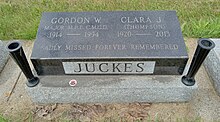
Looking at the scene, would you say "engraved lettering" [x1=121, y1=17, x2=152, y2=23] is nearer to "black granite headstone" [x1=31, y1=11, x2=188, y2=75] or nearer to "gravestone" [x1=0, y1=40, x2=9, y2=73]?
"black granite headstone" [x1=31, y1=11, x2=188, y2=75]

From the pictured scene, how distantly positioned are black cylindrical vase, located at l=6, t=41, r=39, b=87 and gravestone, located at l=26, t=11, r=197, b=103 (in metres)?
0.07

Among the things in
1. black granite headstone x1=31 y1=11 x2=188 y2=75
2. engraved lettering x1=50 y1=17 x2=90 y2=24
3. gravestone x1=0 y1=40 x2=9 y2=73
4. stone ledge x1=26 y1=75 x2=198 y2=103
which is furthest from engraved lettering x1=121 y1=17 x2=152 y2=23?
gravestone x1=0 y1=40 x2=9 y2=73

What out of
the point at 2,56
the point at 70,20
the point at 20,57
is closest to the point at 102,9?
the point at 70,20

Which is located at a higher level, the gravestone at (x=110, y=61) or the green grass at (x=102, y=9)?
the gravestone at (x=110, y=61)

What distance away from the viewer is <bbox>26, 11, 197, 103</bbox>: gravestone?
8.66 feet

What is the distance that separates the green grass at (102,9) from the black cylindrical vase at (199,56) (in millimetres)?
1225

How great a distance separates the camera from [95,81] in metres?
2.78

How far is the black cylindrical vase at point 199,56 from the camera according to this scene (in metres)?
2.42

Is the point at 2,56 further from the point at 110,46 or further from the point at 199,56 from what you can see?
the point at 199,56

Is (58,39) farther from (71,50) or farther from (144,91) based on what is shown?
(144,91)

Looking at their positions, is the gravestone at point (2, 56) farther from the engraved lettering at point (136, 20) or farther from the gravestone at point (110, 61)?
the engraved lettering at point (136, 20)

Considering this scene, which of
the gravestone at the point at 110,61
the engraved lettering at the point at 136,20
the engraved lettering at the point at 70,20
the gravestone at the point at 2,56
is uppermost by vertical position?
the engraved lettering at the point at 70,20

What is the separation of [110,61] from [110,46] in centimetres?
16

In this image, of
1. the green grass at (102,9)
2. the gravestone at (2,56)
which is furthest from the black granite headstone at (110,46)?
the green grass at (102,9)
